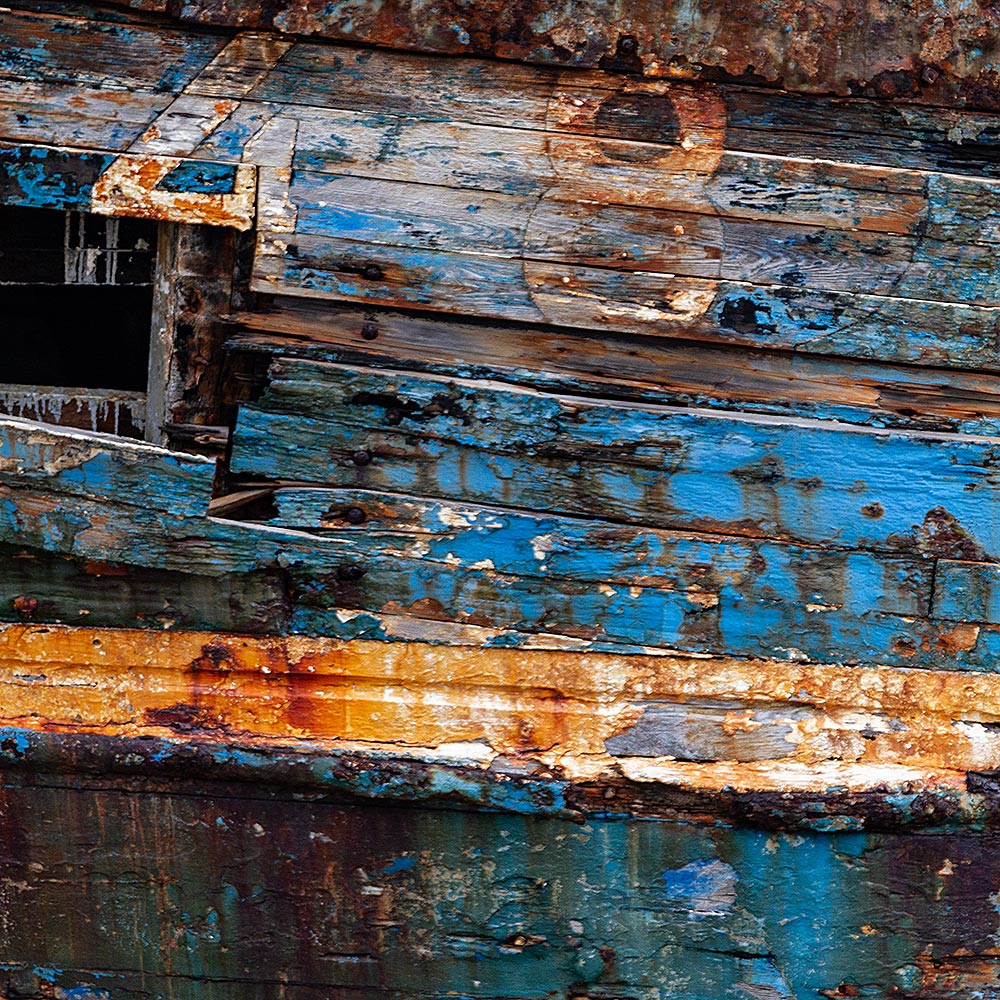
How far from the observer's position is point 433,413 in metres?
2.37

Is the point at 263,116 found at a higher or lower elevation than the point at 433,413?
higher

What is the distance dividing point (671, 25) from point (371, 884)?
2.16 metres

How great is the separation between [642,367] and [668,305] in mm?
162

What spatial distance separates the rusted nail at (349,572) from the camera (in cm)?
238

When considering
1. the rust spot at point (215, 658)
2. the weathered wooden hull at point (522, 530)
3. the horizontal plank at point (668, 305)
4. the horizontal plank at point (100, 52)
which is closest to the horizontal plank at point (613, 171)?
the weathered wooden hull at point (522, 530)

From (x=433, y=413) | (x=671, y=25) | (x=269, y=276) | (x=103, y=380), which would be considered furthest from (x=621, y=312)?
(x=103, y=380)

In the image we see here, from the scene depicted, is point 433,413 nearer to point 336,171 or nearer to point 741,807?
point 336,171

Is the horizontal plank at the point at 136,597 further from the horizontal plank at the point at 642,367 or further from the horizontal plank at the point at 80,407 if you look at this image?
the horizontal plank at the point at 642,367

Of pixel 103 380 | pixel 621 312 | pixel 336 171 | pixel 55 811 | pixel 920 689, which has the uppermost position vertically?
pixel 336 171

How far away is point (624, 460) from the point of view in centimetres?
238

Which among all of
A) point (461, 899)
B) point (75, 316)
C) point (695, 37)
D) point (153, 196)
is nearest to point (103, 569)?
point (75, 316)

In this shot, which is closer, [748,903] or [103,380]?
[748,903]

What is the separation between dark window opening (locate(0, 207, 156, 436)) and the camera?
8.55ft

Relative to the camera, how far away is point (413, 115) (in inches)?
94.9
